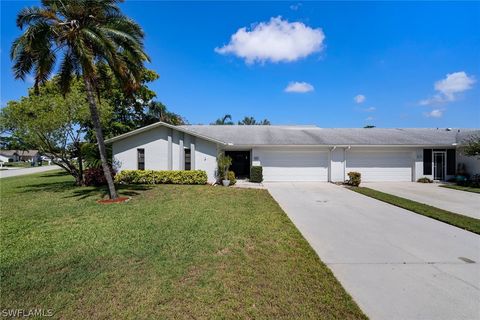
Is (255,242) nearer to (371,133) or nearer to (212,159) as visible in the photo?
(212,159)

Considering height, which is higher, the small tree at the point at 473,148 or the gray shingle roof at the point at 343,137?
the gray shingle roof at the point at 343,137

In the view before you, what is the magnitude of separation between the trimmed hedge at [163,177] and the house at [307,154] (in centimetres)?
60

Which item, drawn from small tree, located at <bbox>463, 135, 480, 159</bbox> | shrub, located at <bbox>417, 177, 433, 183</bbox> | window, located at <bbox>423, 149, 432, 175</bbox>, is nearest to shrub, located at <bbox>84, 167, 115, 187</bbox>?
shrub, located at <bbox>417, 177, 433, 183</bbox>

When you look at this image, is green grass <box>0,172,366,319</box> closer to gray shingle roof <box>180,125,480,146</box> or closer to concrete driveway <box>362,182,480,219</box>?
concrete driveway <box>362,182,480,219</box>

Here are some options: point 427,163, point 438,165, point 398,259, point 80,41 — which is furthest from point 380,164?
point 80,41

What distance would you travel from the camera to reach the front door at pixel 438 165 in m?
16.7

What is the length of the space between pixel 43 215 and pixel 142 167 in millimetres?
8269

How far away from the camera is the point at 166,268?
412 cm

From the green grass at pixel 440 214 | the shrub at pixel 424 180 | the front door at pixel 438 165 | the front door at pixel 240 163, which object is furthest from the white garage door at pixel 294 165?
the front door at pixel 438 165

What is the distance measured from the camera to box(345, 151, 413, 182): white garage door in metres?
16.8

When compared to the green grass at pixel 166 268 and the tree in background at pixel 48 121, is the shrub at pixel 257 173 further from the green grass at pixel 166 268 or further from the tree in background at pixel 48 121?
the tree in background at pixel 48 121

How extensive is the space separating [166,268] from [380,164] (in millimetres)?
17237

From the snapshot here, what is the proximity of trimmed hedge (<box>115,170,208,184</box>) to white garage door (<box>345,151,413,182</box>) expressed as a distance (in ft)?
35.3

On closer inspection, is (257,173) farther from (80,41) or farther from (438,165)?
(438,165)
